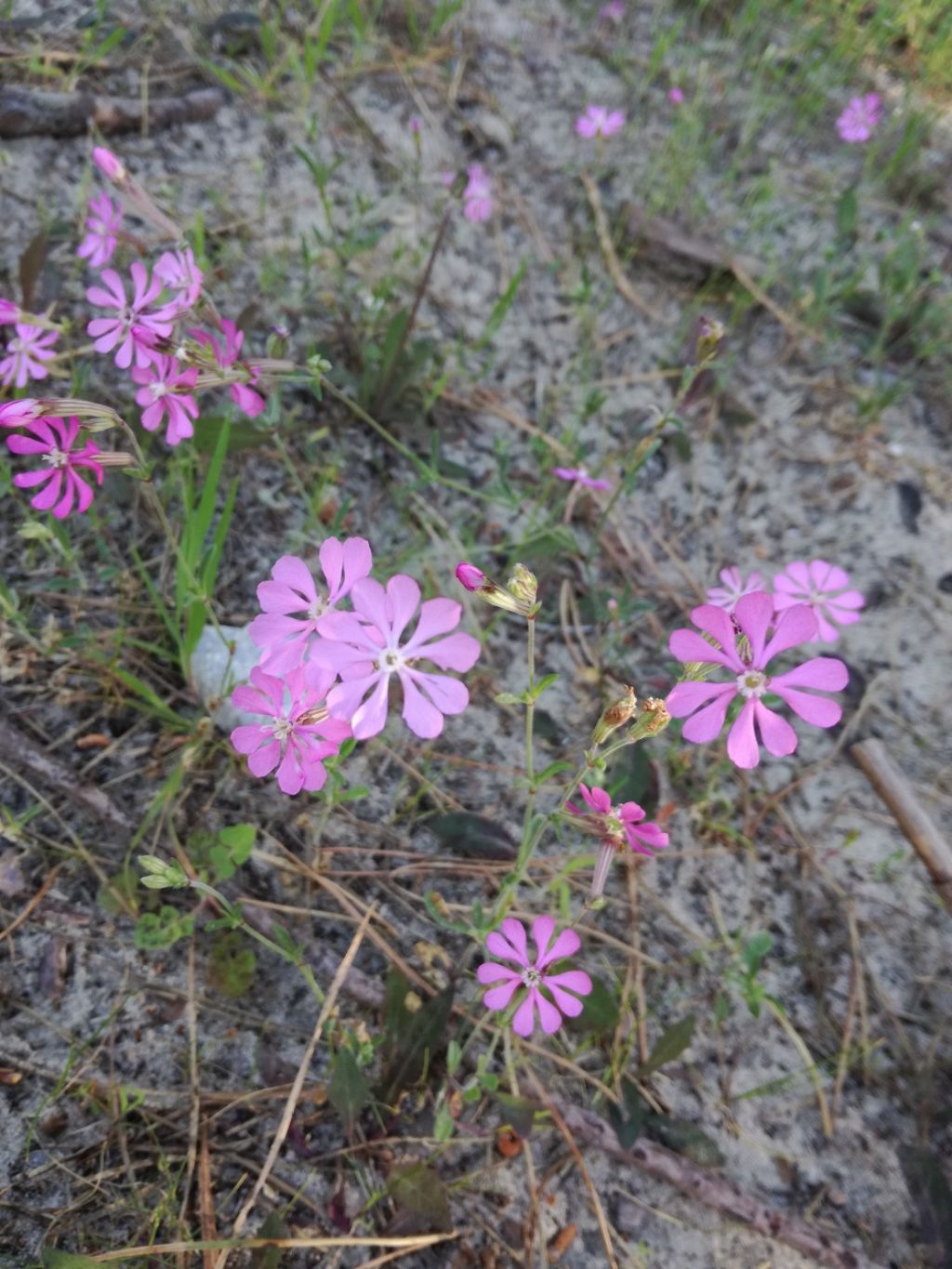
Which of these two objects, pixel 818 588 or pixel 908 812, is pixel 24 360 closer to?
pixel 818 588

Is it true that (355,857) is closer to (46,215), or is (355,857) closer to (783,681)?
(783,681)

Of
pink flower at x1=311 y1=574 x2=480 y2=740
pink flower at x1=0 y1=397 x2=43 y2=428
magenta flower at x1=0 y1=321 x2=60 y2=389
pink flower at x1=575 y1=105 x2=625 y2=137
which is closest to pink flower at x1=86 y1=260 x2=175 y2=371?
magenta flower at x1=0 y1=321 x2=60 y2=389

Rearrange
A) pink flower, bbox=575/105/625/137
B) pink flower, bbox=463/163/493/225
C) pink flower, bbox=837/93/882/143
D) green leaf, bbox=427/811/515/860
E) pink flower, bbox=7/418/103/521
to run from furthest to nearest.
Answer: pink flower, bbox=837/93/882/143
pink flower, bbox=575/105/625/137
pink flower, bbox=463/163/493/225
green leaf, bbox=427/811/515/860
pink flower, bbox=7/418/103/521

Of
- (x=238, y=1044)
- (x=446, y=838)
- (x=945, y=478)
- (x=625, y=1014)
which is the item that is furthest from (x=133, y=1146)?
(x=945, y=478)

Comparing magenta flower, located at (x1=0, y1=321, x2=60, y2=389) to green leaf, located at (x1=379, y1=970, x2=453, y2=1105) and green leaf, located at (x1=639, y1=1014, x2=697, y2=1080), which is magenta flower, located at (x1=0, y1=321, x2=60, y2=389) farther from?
green leaf, located at (x1=639, y1=1014, x2=697, y2=1080)

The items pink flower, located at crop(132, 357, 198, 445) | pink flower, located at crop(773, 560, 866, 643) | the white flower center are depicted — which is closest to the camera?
the white flower center

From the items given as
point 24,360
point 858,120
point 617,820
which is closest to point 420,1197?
point 617,820
